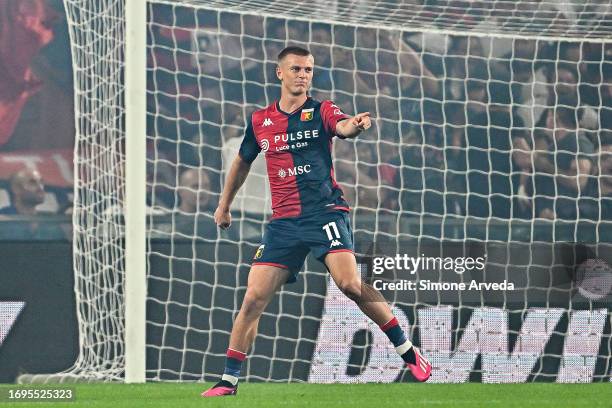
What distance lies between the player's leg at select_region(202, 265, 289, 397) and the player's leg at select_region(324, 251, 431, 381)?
32 cm

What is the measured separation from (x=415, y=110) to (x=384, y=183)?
0.61 m

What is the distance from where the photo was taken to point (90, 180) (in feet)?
31.4

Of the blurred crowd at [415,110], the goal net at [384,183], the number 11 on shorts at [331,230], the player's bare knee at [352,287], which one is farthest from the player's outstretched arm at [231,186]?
the blurred crowd at [415,110]

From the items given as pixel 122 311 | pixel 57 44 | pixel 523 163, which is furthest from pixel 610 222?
pixel 57 44

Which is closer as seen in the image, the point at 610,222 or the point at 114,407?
the point at 114,407

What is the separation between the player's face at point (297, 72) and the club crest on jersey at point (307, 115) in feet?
0.38

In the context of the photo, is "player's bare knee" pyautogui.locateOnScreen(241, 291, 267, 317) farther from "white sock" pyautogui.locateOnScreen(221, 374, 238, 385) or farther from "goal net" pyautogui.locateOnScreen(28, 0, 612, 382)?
"goal net" pyautogui.locateOnScreen(28, 0, 612, 382)

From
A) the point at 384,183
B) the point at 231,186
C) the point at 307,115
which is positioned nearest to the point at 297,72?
the point at 307,115

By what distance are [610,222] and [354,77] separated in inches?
87.3

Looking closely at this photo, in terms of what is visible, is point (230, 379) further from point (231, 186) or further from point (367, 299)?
point (231, 186)

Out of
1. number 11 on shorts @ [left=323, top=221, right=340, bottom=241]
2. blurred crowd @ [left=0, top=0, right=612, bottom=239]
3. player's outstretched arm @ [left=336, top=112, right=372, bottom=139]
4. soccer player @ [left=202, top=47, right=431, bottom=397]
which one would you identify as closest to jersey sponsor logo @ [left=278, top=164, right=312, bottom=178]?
soccer player @ [left=202, top=47, right=431, bottom=397]

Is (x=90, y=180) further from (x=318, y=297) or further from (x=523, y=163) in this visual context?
(x=523, y=163)

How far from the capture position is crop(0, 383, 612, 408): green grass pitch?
647cm

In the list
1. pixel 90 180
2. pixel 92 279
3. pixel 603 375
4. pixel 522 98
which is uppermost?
pixel 522 98
